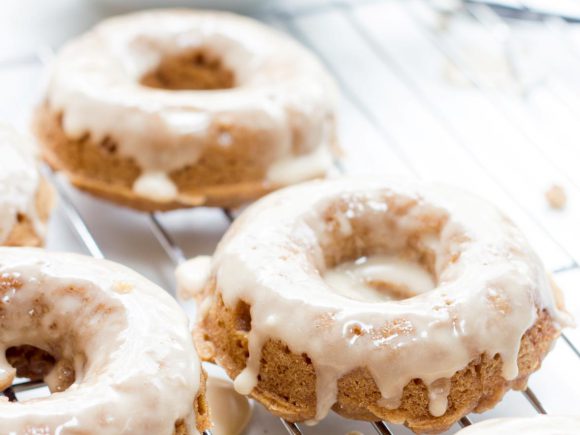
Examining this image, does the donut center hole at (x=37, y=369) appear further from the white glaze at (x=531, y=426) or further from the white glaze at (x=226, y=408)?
the white glaze at (x=531, y=426)

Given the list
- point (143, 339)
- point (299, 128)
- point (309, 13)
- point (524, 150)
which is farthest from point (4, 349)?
point (309, 13)

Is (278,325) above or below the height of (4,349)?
above

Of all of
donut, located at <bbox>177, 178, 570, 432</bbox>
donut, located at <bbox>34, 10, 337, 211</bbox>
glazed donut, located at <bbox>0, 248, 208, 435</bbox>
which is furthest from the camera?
donut, located at <bbox>34, 10, 337, 211</bbox>

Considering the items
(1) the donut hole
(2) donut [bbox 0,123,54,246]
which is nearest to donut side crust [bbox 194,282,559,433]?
(1) the donut hole

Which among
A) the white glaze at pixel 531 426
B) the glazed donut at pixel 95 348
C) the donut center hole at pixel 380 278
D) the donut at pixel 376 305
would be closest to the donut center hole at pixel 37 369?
the glazed donut at pixel 95 348

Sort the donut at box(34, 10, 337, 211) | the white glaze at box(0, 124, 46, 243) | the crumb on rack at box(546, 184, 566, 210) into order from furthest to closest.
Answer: the crumb on rack at box(546, 184, 566, 210) → the donut at box(34, 10, 337, 211) → the white glaze at box(0, 124, 46, 243)

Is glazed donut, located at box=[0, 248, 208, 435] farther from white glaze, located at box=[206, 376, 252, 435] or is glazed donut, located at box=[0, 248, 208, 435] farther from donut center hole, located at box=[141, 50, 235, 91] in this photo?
donut center hole, located at box=[141, 50, 235, 91]

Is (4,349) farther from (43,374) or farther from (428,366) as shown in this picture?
(428,366)
